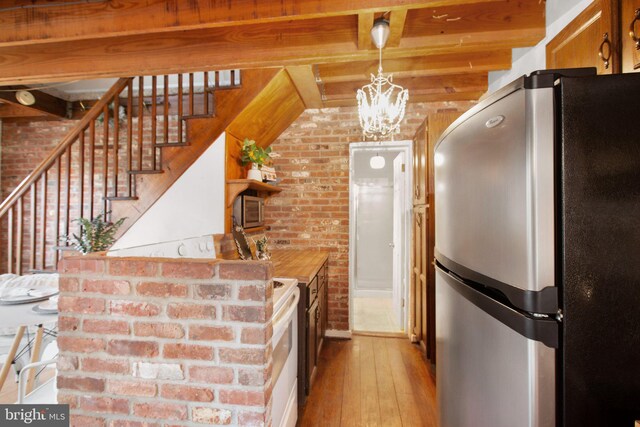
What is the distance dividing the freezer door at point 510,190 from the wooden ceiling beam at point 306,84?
1.65m

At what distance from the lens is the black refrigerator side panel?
2.12 ft

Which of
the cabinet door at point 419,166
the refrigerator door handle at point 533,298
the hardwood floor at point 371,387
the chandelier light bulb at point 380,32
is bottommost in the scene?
the hardwood floor at point 371,387

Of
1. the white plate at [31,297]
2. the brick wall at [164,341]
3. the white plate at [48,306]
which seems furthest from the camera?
the white plate at [31,297]

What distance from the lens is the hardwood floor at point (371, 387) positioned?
1.82 meters

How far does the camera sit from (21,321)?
140 centimetres

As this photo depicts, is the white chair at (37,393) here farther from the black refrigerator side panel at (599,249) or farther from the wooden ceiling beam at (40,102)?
the wooden ceiling beam at (40,102)

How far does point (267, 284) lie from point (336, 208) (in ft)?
7.00

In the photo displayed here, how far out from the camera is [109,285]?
970 mm

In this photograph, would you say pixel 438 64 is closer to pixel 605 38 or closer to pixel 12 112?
pixel 605 38

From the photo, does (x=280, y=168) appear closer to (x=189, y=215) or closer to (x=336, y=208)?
(x=336, y=208)

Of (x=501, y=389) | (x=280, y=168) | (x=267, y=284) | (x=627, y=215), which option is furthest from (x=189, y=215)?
(x=627, y=215)

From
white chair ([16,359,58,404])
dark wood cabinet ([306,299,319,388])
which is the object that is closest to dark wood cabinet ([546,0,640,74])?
dark wood cabinet ([306,299,319,388])

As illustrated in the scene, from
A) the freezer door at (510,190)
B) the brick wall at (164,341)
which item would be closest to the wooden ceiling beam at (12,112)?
the brick wall at (164,341)

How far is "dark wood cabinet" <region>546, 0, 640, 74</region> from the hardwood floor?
2091 mm
